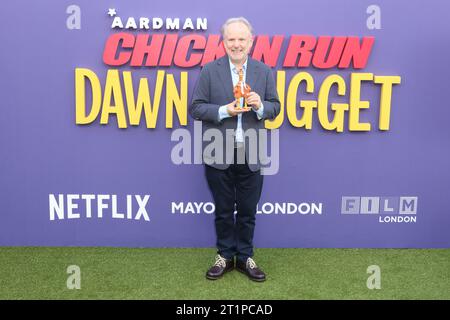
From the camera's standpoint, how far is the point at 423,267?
9.61 ft

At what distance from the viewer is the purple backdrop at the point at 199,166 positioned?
2.94 metres

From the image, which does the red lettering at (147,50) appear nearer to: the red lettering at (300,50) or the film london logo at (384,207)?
the red lettering at (300,50)

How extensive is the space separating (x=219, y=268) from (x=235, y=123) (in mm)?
869

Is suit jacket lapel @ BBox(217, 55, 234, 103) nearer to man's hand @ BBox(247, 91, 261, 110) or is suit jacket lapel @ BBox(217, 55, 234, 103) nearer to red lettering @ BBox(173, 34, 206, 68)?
man's hand @ BBox(247, 91, 261, 110)

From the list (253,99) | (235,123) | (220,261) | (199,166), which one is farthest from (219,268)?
(253,99)

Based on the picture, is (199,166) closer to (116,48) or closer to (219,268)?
(219,268)

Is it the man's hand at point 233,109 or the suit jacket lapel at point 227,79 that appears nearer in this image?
the man's hand at point 233,109

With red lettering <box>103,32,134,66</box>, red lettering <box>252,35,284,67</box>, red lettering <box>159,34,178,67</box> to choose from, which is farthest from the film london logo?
red lettering <box>103,32,134,66</box>

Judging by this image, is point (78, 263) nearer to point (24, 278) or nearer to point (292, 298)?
point (24, 278)

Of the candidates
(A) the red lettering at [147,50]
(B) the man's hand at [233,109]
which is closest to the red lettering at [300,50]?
(B) the man's hand at [233,109]

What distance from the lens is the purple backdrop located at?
2.94 metres

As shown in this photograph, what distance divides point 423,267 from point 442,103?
3.49 ft

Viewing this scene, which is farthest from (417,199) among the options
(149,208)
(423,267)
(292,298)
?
(149,208)

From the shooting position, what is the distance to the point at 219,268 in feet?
9.11
